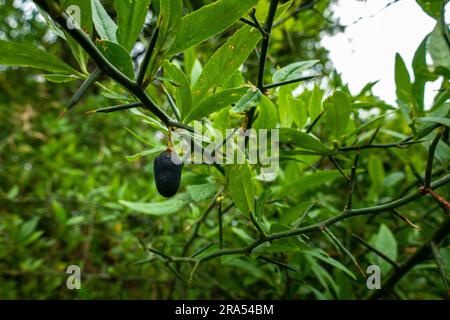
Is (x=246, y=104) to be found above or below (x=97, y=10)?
below

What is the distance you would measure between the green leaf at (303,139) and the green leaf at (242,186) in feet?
0.33

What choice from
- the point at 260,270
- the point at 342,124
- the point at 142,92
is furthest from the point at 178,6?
the point at 260,270

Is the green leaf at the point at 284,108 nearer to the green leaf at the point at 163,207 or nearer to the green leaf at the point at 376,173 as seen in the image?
the green leaf at the point at 163,207

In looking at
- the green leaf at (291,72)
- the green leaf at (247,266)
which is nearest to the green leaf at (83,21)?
the green leaf at (291,72)

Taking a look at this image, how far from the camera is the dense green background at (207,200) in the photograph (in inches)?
29.9

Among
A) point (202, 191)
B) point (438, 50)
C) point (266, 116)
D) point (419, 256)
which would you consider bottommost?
point (419, 256)

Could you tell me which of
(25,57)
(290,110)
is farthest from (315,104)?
(25,57)

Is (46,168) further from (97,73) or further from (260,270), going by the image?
(97,73)

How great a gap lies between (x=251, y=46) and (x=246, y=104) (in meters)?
0.08

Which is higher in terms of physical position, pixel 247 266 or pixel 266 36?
pixel 266 36

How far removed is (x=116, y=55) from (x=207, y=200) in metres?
0.82

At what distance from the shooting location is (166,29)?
408 mm

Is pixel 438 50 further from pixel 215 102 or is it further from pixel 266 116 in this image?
pixel 215 102
